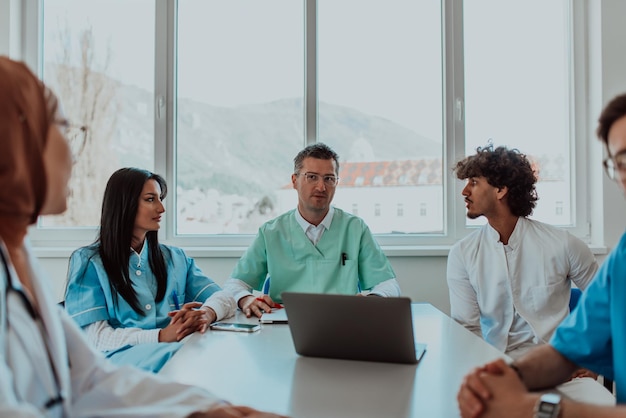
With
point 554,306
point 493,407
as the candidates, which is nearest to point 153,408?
point 493,407

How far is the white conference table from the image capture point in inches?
40.0

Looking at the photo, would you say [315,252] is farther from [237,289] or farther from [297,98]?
[297,98]

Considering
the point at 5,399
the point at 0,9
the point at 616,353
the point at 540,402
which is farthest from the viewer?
the point at 0,9

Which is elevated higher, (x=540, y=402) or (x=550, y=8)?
(x=550, y=8)

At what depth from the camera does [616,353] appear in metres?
1.09

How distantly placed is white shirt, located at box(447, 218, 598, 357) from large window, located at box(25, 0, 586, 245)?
106cm

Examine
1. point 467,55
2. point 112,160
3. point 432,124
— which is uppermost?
point 467,55

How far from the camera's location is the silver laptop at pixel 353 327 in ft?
3.94

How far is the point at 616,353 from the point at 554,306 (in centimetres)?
106

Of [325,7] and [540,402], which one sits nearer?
[540,402]

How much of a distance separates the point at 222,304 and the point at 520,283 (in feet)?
4.00

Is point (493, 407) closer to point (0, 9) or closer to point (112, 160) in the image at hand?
point (112, 160)

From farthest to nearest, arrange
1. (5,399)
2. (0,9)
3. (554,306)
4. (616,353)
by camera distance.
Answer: (0,9)
(554,306)
(616,353)
(5,399)

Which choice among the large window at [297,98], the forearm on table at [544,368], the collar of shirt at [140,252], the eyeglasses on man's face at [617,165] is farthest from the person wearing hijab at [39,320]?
the large window at [297,98]
